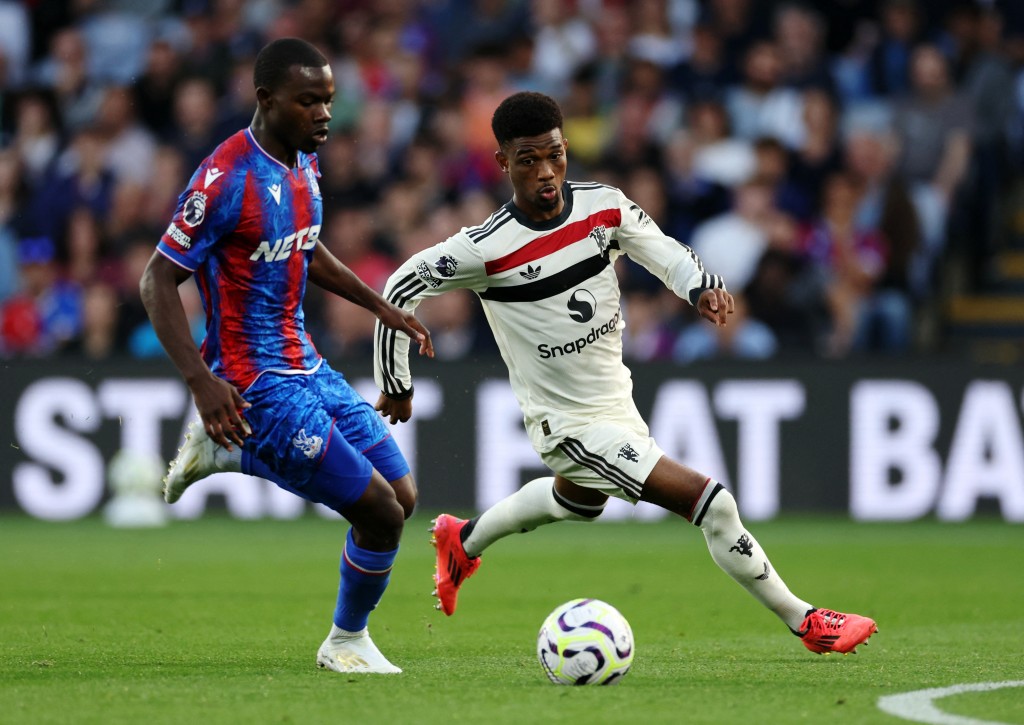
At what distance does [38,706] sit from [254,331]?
61.1 inches

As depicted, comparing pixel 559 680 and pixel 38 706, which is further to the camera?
pixel 559 680

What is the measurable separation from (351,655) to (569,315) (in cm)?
161

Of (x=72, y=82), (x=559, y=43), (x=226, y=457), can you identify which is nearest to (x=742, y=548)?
(x=226, y=457)

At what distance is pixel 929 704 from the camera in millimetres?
5258

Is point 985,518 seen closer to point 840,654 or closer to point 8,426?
point 840,654

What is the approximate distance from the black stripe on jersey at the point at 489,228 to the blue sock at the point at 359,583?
51.3 inches

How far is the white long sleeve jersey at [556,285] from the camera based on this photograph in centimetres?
673

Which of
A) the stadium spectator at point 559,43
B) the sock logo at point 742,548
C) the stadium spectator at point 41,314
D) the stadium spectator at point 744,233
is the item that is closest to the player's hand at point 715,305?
the sock logo at point 742,548

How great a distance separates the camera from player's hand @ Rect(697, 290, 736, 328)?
6.30 metres

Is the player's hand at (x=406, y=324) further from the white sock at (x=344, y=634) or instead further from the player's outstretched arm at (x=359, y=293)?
the white sock at (x=344, y=634)

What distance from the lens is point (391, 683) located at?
5.87 meters

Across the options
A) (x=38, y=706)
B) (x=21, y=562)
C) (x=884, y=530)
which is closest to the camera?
(x=38, y=706)

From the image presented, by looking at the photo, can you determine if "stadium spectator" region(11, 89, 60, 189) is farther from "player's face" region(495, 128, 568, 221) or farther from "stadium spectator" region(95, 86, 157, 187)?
"player's face" region(495, 128, 568, 221)

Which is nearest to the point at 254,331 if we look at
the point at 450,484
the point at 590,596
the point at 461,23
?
the point at 590,596
